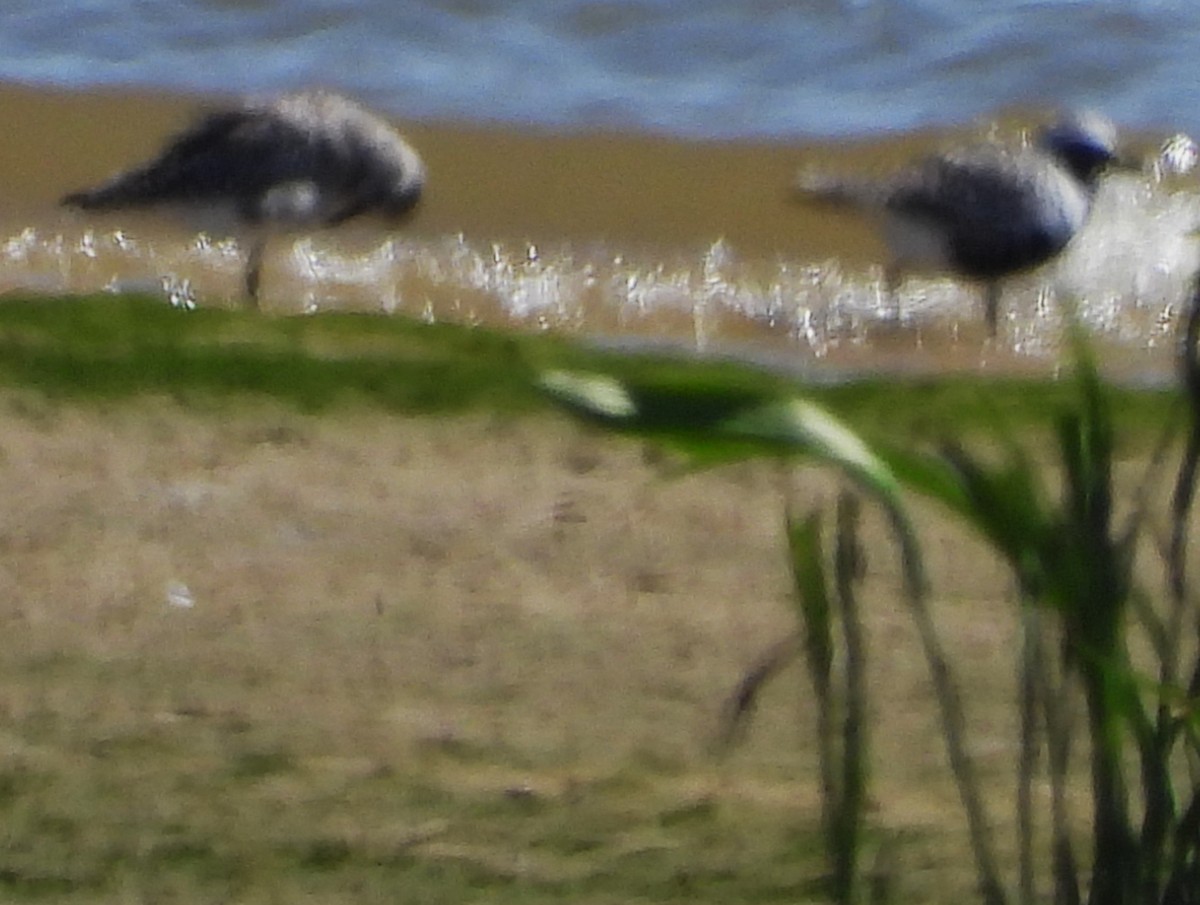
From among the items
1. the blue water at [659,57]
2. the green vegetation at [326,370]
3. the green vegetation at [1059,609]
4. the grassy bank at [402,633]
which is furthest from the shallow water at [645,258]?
the green vegetation at [1059,609]

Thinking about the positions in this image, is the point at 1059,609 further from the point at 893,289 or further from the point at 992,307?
the point at 893,289

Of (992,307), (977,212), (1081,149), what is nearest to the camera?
(977,212)

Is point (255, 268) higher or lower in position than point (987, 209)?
lower

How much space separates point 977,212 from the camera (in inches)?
362

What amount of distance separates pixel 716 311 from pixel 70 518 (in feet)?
15.5

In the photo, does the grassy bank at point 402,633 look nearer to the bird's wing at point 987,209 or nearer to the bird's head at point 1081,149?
the bird's wing at point 987,209

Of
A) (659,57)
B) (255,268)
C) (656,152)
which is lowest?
(255,268)

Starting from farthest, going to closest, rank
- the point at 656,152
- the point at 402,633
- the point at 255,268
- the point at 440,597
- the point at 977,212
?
the point at 656,152
the point at 977,212
the point at 255,268
the point at 440,597
the point at 402,633

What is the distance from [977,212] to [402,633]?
5.10 m

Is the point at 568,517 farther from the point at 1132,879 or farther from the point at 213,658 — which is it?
the point at 1132,879

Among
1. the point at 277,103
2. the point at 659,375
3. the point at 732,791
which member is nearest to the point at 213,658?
the point at 732,791

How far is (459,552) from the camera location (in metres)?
5.00

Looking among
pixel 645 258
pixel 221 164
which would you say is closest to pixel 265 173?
pixel 221 164

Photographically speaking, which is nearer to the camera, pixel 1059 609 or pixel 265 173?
pixel 1059 609
